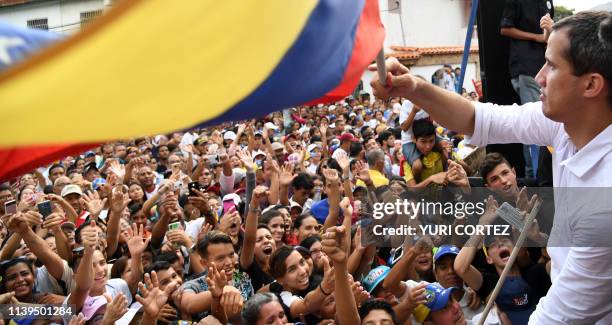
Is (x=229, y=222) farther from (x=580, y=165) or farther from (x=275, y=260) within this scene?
(x=580, y=165)

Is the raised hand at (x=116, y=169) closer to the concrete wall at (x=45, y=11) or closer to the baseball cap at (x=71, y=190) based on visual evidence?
the baseball cap at (x=71, y=190)

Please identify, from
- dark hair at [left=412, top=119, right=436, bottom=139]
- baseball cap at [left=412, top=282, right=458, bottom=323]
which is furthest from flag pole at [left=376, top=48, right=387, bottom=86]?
dark hair at [left=412, top=119, right=436, bottom=139]

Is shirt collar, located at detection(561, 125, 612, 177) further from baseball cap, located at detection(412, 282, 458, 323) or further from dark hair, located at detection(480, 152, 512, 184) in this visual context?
dark hair, located at detection(480, 152, 512, 184)

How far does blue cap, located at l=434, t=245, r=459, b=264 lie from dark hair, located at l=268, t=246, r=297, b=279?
37.2 inches

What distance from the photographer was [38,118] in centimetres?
176

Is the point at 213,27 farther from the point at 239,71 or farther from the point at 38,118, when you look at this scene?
the point at 38,118

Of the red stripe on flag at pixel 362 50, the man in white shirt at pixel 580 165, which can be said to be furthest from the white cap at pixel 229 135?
the man in white shirt at pixel 580 165

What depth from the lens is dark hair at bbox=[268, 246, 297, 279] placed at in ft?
17.1

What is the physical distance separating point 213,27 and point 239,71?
0.45 ft

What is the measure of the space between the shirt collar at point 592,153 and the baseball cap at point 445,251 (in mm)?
2617

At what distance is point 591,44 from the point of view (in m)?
2.49

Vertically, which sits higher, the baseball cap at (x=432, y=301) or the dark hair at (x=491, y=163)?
the dark hair at (x=491, y=163)

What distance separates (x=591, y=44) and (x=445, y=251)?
280 cm

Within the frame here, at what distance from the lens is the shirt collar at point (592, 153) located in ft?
8.05
